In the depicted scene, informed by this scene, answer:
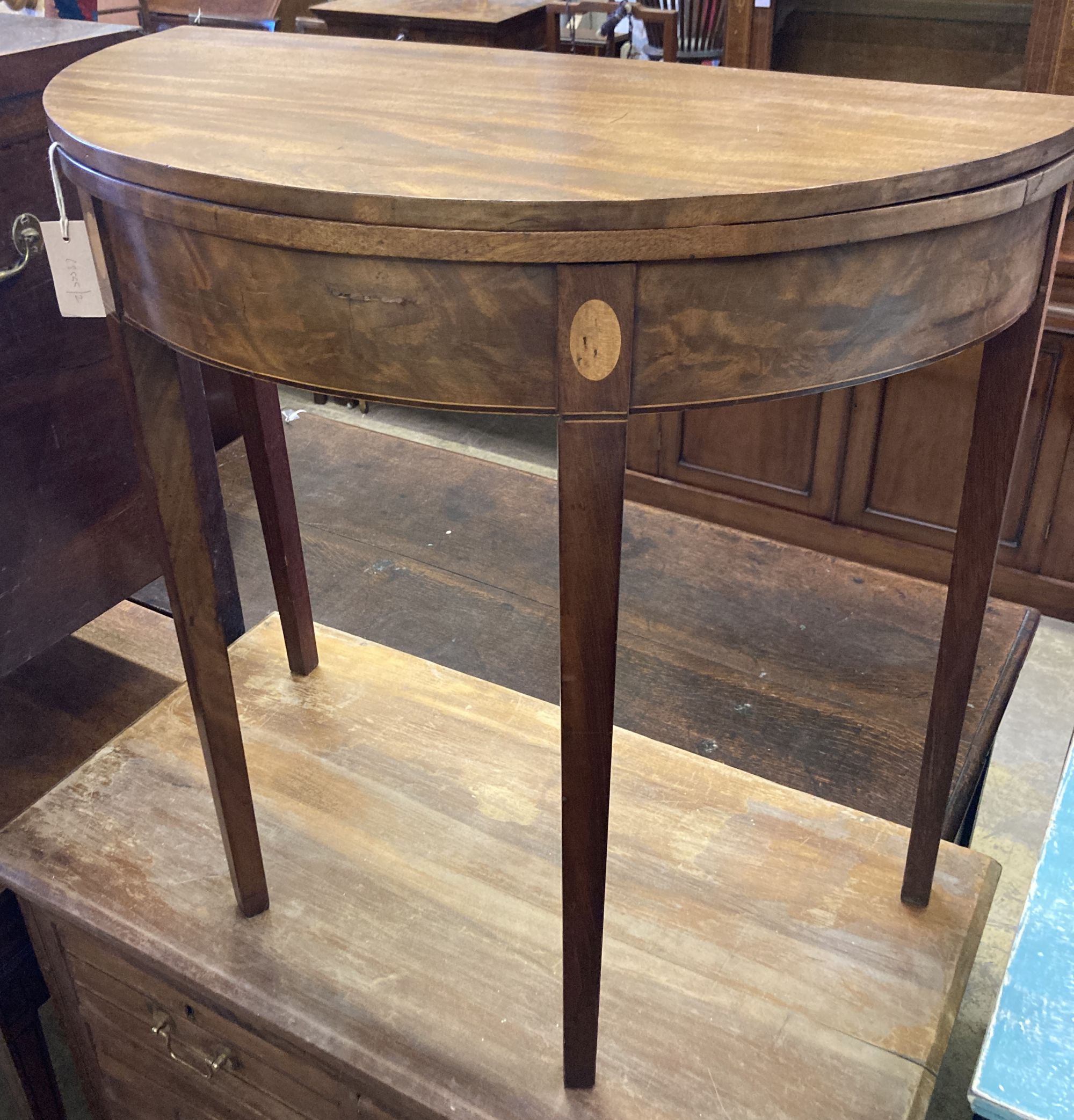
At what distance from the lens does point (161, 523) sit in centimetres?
75

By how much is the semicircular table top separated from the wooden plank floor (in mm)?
777

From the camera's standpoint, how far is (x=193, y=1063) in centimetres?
94

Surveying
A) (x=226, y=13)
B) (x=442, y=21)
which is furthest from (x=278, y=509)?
(x=226, y=13)

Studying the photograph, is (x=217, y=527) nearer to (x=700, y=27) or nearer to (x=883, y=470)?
(x=883, y=470)

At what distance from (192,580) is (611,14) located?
1.92 meters

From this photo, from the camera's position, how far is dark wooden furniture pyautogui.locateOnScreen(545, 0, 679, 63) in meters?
2.04

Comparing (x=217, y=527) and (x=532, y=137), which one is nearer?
(x=532, y=137)

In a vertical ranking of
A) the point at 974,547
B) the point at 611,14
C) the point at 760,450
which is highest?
the point at 611,14

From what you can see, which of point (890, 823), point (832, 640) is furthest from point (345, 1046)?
point (832, 640)

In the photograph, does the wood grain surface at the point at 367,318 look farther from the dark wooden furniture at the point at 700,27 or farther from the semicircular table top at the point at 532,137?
the dark wooden furniture at the point at 700,27

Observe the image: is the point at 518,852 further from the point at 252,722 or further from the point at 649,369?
the point at 649,369

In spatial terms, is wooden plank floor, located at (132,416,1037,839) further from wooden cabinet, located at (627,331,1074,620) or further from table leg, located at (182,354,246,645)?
wooden cabinet, located at (627,331,1074,620)

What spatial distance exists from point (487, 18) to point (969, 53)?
3.08 feet

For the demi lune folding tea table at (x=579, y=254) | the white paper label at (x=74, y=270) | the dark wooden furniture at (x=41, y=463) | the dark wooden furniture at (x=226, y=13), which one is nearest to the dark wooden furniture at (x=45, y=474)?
the dark wooden furniture at (x=41, y=463)
